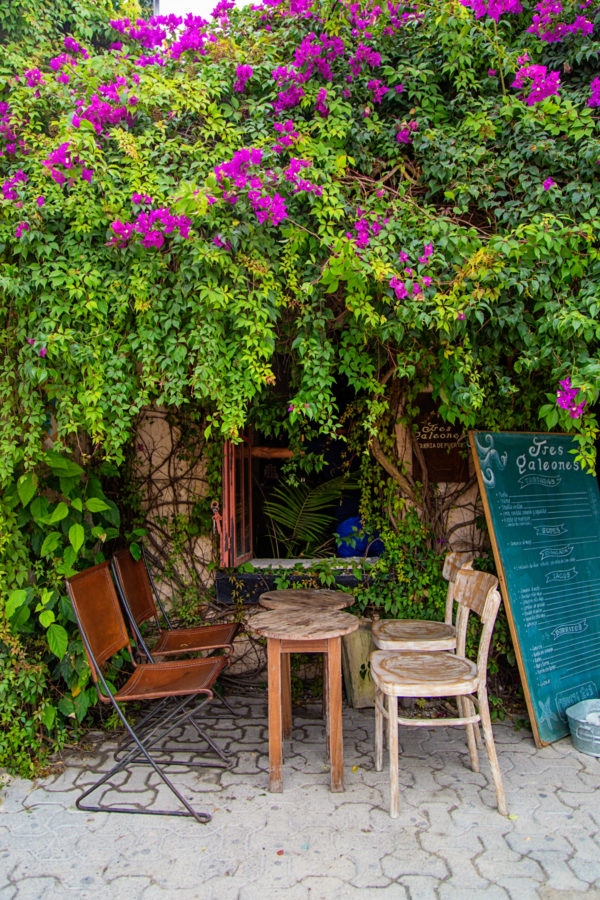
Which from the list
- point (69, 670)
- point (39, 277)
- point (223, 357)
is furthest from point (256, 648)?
point (39, 277)

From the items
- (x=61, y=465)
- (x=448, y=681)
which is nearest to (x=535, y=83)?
(x=448, y=681)

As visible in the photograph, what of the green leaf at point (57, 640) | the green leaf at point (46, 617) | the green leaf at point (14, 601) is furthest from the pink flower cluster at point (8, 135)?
the green leaf at point (57, 640)

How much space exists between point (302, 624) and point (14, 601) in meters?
1.54

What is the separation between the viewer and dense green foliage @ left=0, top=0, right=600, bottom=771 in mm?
2801

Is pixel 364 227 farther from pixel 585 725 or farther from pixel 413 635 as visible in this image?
pixel 585 725

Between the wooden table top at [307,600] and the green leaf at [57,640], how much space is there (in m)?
1.13

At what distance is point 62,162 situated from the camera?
280 centimetres

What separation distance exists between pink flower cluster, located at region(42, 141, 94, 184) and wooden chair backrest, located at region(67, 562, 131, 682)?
1956 millimetres

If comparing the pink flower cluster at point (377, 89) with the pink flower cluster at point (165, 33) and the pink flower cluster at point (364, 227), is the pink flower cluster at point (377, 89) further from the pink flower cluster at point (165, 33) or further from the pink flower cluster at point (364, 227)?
the pink flower cluster at point (165, 33)

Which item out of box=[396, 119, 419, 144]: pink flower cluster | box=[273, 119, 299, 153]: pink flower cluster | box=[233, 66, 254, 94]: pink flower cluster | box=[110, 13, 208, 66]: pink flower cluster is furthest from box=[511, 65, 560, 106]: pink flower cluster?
box=[110, 13, 208, 66]: pink flower cluster

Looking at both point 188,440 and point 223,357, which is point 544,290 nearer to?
point 223,357

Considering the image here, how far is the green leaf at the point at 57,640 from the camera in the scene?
3.26 metres

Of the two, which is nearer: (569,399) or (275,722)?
(569,399)

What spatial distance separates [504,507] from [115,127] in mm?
3060
